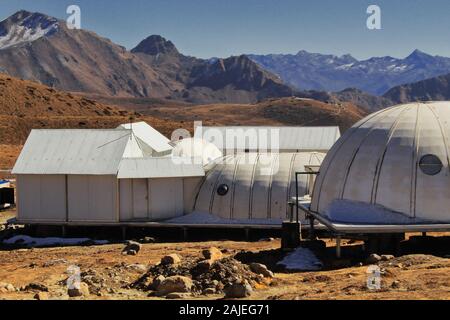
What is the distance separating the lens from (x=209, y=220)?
37000mm

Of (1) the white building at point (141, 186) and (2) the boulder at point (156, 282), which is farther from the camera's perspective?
(1) the white building at point (141, 186)

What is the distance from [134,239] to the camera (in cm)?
3678

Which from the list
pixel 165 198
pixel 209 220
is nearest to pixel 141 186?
pixel 165 198

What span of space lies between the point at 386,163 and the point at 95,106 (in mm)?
104560

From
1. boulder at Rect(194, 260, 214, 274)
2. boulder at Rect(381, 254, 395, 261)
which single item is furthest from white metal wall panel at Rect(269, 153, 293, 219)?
boulder at Rect(194, 260, 214, 274)

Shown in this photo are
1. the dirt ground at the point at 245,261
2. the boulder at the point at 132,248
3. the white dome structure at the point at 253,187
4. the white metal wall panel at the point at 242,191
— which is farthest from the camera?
the white metal wall panel at the point at 242,191

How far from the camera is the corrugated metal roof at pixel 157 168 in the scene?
37031 millimetres

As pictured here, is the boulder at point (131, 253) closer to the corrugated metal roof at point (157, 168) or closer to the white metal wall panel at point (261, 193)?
the corrugated metal roof at point (157, 168)

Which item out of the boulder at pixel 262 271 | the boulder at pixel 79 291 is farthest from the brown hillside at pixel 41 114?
the boulder at pixel 262 271

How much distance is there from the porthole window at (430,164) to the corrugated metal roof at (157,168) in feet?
47.9

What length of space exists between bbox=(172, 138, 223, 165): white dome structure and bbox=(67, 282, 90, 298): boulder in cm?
1960

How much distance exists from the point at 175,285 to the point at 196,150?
22355 mm

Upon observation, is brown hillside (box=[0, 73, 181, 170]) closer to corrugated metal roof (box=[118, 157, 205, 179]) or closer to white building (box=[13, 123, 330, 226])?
white building (box=[13, 123, 330, 226])

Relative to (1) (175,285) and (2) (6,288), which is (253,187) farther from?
(2) (6,288)
